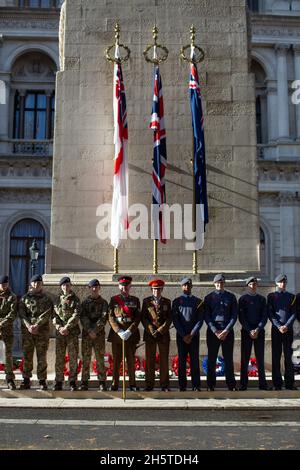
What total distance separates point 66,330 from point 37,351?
0.60 m

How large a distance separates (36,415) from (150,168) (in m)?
6.48

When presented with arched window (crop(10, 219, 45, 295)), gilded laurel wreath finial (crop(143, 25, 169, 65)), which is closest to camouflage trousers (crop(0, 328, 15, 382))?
gilded laurel wreath finial (crop(143, 25, 169, 65))

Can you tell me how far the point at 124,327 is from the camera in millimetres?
9797

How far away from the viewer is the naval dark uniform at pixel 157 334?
9.68 meters

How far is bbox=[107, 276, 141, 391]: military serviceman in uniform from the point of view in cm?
966

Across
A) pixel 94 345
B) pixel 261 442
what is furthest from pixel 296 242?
pixel 261 442

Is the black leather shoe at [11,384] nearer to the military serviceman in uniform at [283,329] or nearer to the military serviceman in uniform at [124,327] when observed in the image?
the military serviceman in uniform at [124,327]

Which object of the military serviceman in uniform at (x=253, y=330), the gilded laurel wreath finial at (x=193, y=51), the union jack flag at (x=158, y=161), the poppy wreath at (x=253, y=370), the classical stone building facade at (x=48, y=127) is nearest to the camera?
the military serviceman in uniform at (x=253, y=330)

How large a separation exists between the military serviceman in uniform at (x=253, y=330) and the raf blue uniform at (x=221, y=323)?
22 centimetres

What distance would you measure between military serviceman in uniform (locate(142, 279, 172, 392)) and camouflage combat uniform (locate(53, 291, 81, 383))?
1104 millimetres

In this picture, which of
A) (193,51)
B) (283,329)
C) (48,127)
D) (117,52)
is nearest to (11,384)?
(283,329)

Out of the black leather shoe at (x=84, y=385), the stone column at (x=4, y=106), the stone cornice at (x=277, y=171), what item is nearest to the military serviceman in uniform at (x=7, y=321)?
the black leather shoe at (x=84, y=385)

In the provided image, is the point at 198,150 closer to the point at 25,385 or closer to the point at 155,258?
the point at 155,258

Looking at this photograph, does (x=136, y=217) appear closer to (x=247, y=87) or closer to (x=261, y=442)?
(x=247, y=87)
